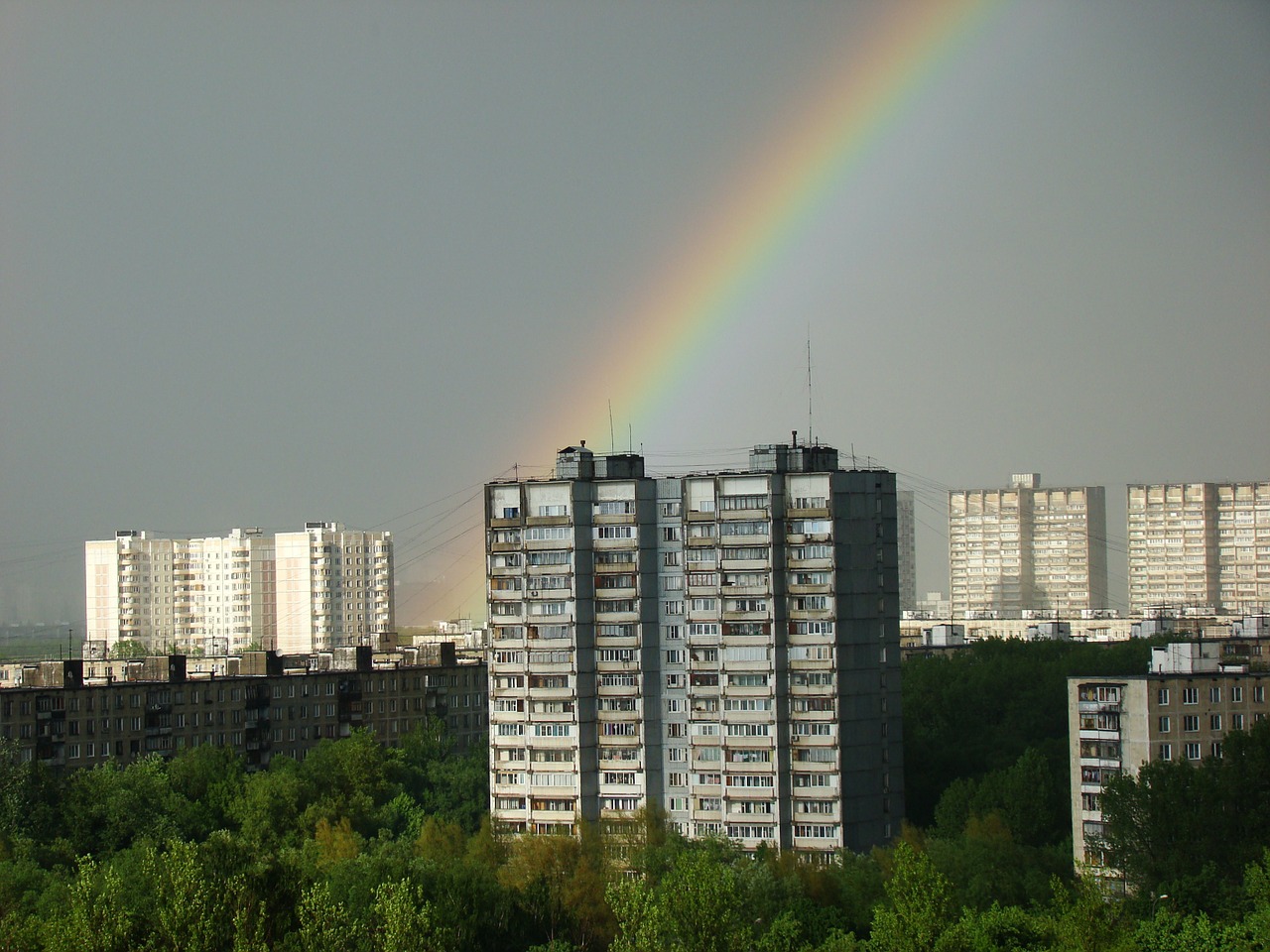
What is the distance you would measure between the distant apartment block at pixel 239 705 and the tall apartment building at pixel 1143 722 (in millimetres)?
20381

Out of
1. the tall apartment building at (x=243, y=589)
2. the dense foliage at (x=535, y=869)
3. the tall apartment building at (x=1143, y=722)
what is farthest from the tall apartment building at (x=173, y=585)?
the tall apartment building at (x=1143, y=722)

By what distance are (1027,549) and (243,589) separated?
186 feet

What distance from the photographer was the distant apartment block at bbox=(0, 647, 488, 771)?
43.5 metres

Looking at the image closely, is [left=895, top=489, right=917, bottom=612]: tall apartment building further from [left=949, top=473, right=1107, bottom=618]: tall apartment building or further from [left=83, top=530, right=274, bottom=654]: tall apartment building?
[left=83, top=530, right=274, bottom=654]: tall apartment building

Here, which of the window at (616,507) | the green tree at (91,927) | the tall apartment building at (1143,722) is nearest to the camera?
the green tree at (91,927)

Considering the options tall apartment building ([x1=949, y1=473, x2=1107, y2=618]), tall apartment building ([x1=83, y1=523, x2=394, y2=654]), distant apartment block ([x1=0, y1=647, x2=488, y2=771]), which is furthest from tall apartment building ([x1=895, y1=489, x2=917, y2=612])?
distant apartment block ([x1=0, y1=647, x2=488, y2=771])

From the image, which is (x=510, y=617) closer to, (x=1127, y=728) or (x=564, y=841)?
(x=564, y=841)

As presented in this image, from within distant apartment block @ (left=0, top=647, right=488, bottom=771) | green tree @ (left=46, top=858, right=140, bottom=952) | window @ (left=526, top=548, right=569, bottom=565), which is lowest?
green tree @ (left=46, top=858, right=140, bottom=952)

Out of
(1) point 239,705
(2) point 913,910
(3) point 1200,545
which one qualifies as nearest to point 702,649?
(1) point 239,705

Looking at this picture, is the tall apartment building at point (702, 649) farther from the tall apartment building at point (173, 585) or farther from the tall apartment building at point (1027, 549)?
the tall apartment building at point (1027, 549)

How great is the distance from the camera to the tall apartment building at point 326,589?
106250 mm

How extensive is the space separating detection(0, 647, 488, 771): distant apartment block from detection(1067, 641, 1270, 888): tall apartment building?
20.4 metres

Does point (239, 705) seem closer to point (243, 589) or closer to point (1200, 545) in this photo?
point (243, 589)

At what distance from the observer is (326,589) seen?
10700 centimetres
